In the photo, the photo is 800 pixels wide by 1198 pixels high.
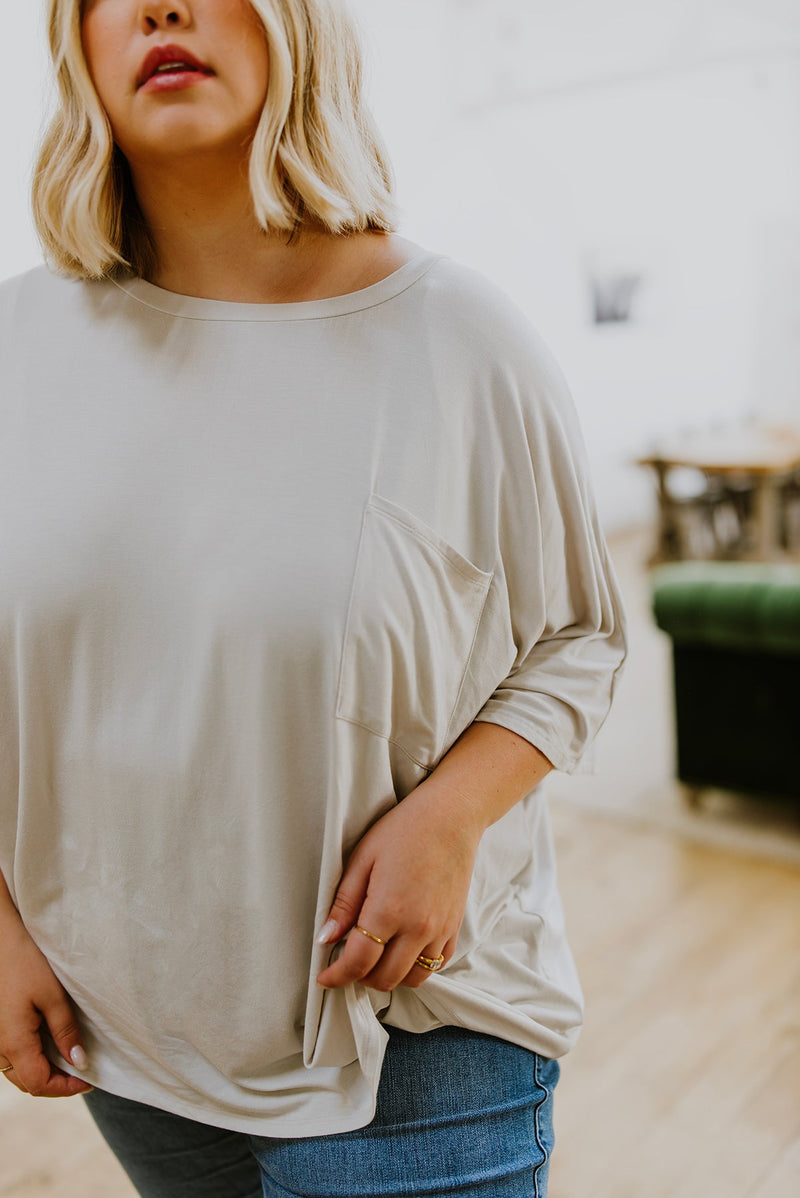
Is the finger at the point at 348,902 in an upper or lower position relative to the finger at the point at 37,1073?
upper

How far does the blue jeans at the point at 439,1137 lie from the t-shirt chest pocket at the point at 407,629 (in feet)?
0.79

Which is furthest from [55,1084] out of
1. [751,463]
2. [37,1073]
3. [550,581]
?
[751,463]

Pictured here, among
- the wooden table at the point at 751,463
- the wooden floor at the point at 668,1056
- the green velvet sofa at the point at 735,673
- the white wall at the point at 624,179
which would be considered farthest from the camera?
the white wall at the point at 624,179

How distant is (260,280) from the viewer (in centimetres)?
92

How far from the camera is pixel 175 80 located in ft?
2.77

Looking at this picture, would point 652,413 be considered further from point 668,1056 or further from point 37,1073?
point 37,1073

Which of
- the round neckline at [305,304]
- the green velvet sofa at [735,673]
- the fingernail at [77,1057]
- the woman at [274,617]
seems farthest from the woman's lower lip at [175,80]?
the green velvet sofa at [735,673]

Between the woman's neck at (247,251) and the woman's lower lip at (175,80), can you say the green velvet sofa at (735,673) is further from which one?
the woman's lower lip at (175,80)

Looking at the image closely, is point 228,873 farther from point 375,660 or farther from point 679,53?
point 679,53

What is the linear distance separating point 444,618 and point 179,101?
42cm

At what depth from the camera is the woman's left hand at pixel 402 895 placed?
2.84 feet

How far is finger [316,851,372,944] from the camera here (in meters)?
0.88

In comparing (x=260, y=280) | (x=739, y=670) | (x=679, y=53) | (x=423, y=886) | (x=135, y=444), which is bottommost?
(x=739, y=670)

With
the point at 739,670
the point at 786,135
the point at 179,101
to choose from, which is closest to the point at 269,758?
the point at 179,101
